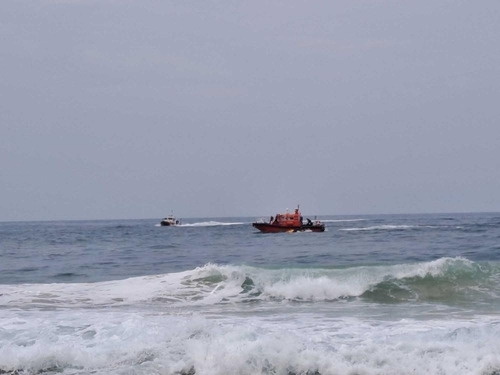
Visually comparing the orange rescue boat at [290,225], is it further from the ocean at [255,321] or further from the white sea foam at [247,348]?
the white sea foam at [247,348]

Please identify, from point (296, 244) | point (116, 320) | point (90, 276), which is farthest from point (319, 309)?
point (296, 244)

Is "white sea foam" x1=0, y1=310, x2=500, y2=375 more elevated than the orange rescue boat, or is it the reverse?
the orange rescue boat

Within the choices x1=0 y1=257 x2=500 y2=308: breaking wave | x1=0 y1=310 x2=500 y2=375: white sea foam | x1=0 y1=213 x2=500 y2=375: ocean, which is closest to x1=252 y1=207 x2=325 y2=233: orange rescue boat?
x1=0 y1=213 x2=500 y2=375: ocean

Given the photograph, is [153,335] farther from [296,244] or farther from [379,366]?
[296,244]

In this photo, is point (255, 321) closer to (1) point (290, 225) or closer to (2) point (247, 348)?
(2) point (247, 348)

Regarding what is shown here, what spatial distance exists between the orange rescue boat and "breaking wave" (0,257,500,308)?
3648 cm

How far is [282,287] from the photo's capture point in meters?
18.1

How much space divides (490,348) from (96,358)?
220 inches

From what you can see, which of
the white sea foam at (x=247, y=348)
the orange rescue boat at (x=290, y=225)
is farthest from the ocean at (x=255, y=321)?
the orange rescue boat at (x=290, y=225)

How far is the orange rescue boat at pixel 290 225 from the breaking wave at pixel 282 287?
36.5m

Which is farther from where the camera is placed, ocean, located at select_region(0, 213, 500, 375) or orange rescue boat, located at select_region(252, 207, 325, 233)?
orange rescue boat, located at select_region(252, 207, 325, 233)

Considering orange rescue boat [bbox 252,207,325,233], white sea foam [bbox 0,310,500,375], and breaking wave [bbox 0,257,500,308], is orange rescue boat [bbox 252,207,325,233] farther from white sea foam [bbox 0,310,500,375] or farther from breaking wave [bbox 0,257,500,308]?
white sea foam [bbox 0,310,500,375]

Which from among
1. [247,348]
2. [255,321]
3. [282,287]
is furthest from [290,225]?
[247,348]

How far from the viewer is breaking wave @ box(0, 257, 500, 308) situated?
17.4 meters
